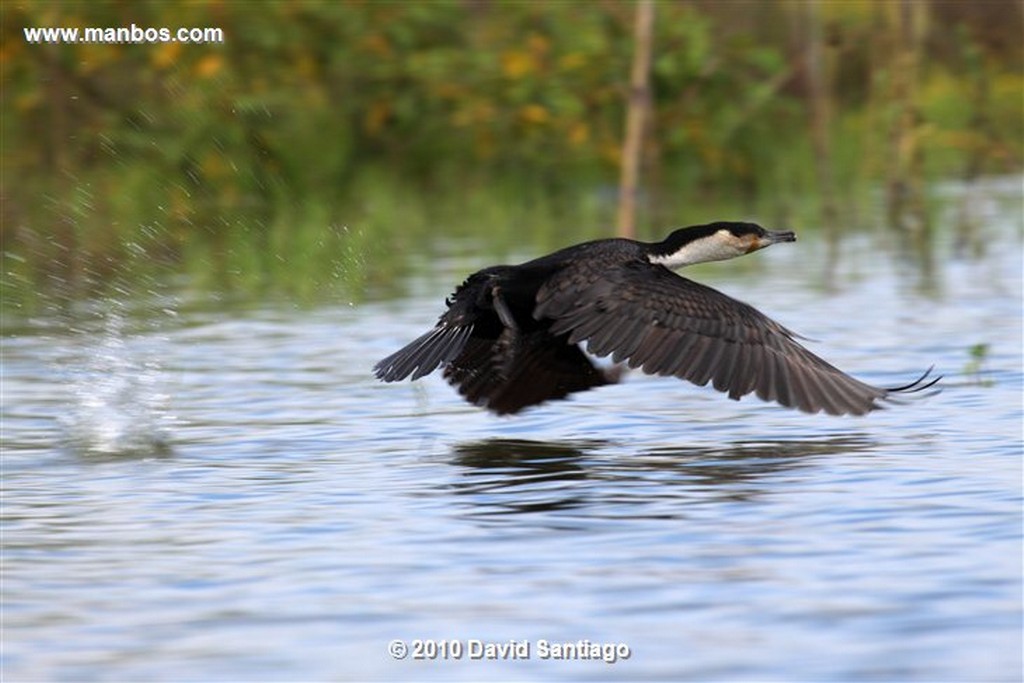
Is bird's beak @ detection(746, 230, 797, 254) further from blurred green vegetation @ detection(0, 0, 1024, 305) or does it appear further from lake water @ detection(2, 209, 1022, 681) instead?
blurred green vegetation @ detection(0, 0, 1024, 305)

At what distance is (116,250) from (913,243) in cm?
561

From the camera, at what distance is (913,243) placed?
548 inches

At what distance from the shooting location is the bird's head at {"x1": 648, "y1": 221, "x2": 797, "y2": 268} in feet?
24.1

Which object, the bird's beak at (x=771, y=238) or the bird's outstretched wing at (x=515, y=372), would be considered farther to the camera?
the bird's beak at (x=771, y=238)

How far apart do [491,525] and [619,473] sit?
904 mm

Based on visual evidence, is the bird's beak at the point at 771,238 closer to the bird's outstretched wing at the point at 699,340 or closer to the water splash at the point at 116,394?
the bird's outstretched wing at the point at 699,340

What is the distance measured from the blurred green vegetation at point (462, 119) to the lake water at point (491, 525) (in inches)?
235

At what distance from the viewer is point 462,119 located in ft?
61.0

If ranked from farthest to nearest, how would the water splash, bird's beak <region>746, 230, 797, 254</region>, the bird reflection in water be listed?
bird's beak <region>746, 230, 797, 254</region>, the water splash, the bird reflection in water

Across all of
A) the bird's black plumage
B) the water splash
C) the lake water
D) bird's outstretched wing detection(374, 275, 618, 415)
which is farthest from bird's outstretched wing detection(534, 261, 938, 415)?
the water splash

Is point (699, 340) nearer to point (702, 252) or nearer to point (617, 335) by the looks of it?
point (617, 335)

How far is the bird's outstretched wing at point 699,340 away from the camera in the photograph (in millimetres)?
6586

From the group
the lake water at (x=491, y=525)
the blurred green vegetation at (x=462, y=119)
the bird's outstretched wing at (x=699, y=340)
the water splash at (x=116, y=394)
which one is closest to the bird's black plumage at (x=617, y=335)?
the bird's outstretched wing at (x=699, y=340)

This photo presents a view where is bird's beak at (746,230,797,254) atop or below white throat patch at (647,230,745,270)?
atop
